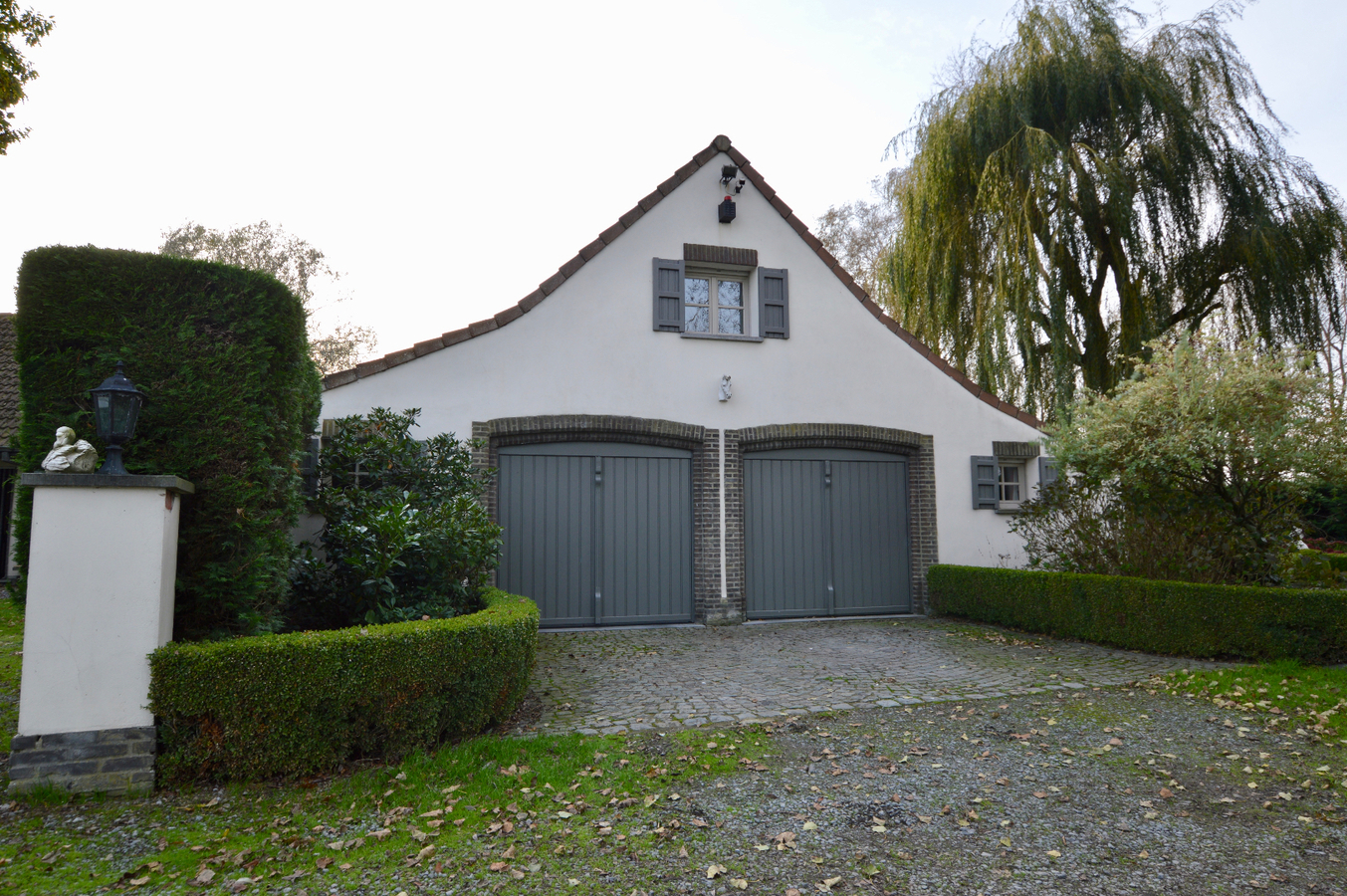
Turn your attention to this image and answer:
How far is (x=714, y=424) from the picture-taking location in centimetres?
940

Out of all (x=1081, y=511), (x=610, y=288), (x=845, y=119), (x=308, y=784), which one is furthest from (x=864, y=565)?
(x=308, y=784)

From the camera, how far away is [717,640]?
811 cm

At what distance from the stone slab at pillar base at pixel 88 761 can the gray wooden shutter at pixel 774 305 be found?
7.63 meters

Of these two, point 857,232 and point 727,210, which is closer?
point 727,210

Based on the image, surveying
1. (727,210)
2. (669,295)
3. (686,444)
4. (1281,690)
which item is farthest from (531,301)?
(1281,690)

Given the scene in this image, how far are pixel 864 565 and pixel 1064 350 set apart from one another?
→ 419 centimetres

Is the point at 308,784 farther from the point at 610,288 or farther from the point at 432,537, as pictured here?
the point at 610,288

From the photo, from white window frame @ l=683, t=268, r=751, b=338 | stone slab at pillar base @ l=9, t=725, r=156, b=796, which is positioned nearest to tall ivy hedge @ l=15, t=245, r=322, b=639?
stone slab at pillar base @ l=9, t=725, r=156, b=796

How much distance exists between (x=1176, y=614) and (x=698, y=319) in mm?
6073

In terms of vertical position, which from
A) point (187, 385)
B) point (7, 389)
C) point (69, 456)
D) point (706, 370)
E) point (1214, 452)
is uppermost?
point (7, 389)

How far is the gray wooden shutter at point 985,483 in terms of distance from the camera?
402 inches

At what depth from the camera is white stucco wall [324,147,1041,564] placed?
861 centimetres

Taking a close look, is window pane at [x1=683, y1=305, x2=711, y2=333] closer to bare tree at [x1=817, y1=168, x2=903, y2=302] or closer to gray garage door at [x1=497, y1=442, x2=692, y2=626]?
gray garage door at [x1=497, y1=442, x2=692, y2=626]

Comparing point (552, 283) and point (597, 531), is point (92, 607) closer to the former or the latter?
point (597, 531)
